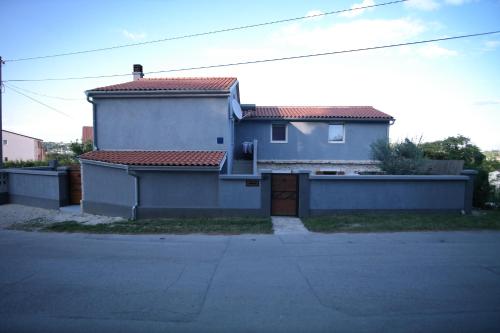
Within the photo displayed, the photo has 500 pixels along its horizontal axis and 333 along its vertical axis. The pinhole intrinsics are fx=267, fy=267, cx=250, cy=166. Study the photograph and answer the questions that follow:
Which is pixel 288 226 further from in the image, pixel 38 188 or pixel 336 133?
pixel 38 188

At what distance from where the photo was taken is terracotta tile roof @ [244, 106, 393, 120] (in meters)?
17.5

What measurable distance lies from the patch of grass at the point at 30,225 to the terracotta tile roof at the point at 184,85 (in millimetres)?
6353

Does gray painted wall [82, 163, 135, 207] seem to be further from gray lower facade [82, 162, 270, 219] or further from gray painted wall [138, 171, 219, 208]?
gray painted wall [138, 171, 219, 208]

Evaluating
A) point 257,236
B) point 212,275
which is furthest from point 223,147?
point 212,275

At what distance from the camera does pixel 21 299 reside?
4.13m

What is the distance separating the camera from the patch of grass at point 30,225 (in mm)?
9156

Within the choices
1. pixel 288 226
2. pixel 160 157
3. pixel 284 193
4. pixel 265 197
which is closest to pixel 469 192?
pixel 284 193

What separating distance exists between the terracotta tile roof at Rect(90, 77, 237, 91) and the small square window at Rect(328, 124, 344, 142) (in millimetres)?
7449

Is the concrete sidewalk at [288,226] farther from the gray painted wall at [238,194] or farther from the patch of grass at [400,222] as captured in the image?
the gray painted wall at [238,194]

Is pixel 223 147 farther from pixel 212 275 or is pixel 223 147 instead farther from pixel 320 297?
pixel 320 297

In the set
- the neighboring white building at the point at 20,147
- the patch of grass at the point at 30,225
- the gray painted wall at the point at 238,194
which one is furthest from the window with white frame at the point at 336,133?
the neighboring white building at the point at 20,147

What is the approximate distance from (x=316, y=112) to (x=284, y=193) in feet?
31.4

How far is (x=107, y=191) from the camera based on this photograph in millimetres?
11109

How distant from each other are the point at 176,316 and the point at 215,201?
682 centimetres
